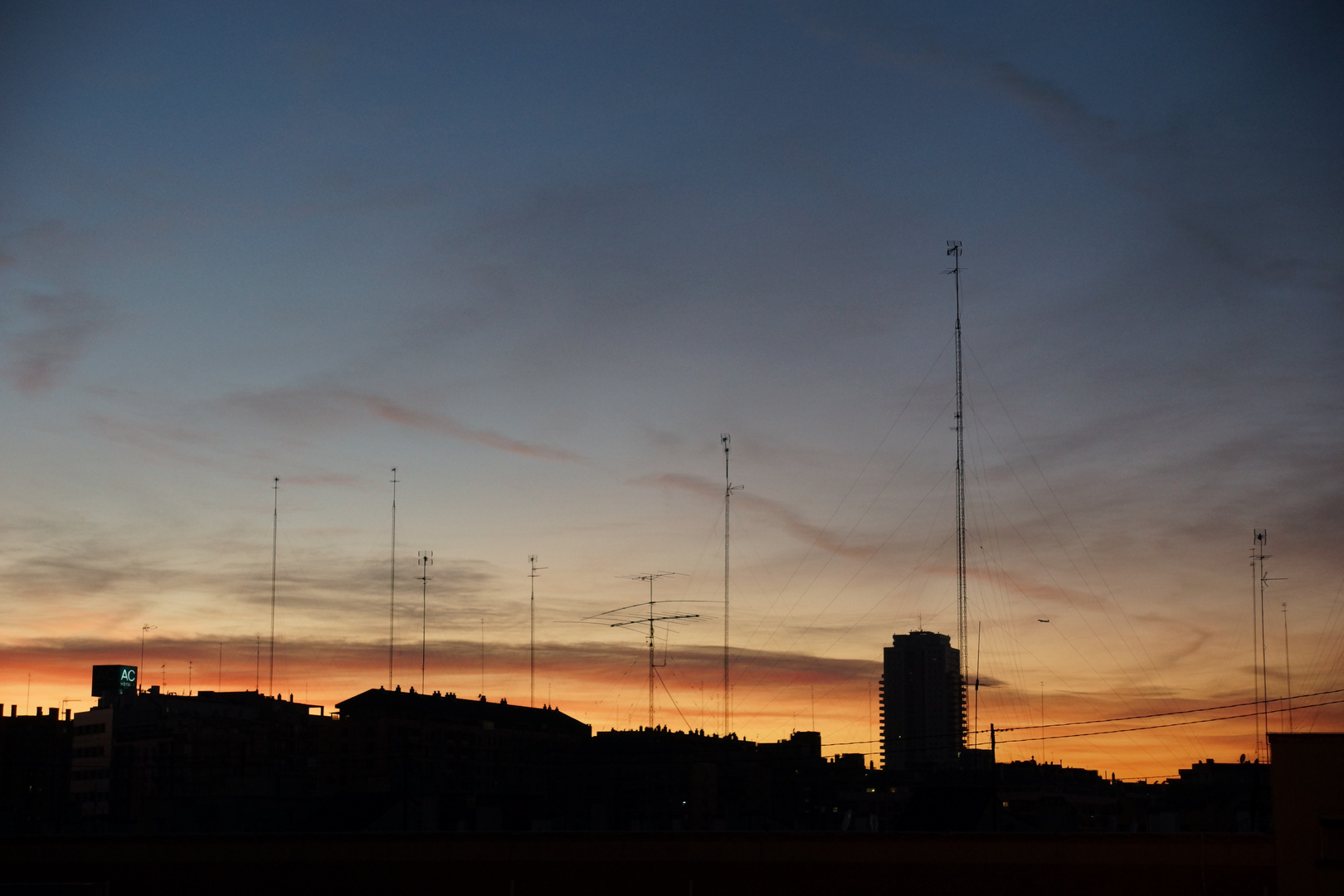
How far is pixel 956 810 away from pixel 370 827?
25613 millimetres

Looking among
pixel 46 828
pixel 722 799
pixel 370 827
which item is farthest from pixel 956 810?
pixel 722 799

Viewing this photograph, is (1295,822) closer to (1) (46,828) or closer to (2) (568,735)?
(1) (46,828)

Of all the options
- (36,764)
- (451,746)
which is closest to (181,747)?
(36,764)

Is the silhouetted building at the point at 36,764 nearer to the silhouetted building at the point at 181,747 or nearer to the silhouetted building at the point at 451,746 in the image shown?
the silhouetted building at the point at 181,747

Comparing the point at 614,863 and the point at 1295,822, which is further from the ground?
the point at 1295,822

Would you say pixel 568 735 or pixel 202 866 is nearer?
pixel 202 866

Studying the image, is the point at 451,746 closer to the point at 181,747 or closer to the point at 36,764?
the point at 181,747

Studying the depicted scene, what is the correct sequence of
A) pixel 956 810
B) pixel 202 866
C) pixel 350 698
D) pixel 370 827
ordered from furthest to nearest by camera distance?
pixel 350 698, pixel 370 827, pixel 956 810, pixel 202 866

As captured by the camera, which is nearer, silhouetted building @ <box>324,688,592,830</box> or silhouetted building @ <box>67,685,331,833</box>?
silhouetted building @ <box>67,685,331,833</box>

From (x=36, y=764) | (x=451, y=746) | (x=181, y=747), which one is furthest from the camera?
(x=451, y=746)

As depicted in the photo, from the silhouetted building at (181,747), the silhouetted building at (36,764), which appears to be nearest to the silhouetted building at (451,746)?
the silhouetted building at (181,747)

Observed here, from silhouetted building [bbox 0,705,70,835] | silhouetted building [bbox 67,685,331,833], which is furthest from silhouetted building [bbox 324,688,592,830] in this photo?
silhouetted building [bbox 0,705,70,835]

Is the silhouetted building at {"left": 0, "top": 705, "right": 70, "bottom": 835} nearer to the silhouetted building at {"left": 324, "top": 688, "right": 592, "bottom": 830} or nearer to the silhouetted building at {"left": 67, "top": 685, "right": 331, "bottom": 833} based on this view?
the silhouetted building at {"left": 67, "top": 685, "right": 331, "bottom": 833}

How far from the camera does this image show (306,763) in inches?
5527
